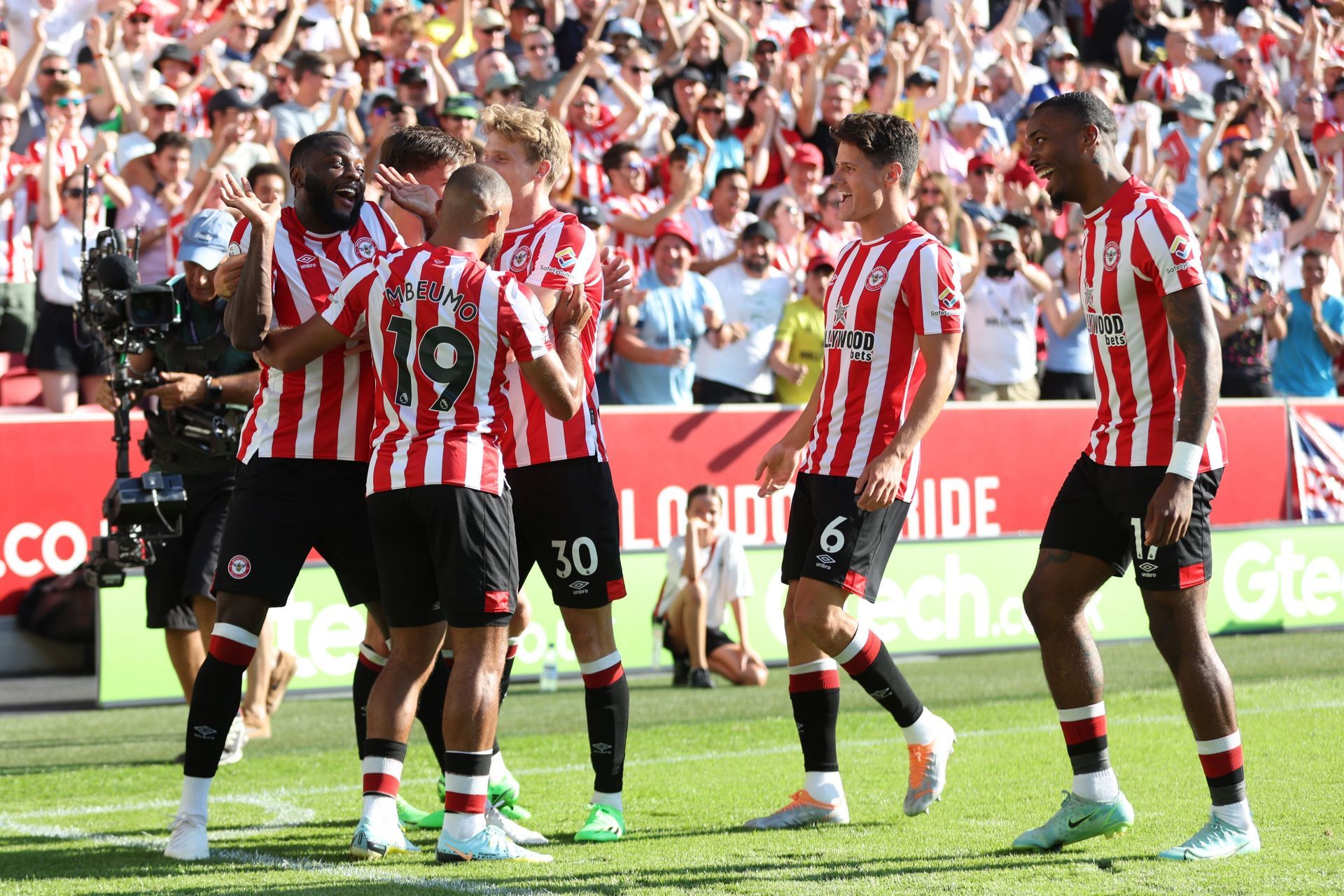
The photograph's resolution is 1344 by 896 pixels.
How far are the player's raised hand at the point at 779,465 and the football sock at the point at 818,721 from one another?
693mm

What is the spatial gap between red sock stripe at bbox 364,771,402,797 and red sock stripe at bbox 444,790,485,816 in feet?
0.88

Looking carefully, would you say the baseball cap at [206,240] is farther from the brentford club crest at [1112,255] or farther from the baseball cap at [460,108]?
the baseball cap at [460,108]

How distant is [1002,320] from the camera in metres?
14.3

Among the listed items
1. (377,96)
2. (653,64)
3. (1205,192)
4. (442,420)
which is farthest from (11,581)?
(1205,192)

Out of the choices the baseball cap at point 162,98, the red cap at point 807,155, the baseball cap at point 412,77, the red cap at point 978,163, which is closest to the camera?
the baseball cap at point 162,98

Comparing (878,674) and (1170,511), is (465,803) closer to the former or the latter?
(878,674)

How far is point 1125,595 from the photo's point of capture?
12766 millimetres

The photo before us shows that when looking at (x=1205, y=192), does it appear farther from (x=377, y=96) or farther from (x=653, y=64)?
(x=377, y=96)

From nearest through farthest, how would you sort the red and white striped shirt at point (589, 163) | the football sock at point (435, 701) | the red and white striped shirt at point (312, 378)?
the red and white striped shirt at point (312, 378) → the football sock at point (435, 701) → the red and white striped shirt at point (589, 163)

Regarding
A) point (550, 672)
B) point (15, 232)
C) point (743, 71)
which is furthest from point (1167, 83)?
point (15, 232)

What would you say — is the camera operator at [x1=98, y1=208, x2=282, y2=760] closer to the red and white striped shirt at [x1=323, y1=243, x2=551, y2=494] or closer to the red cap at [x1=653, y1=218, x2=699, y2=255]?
the red and white striped shirt at [x1=323, y1=243, x2=551, y2=494]

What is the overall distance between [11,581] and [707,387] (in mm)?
5487

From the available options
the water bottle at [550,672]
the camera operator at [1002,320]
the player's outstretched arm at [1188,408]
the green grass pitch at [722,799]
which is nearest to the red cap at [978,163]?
the camera operator at [1002,320]

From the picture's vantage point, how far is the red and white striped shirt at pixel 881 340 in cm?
602
